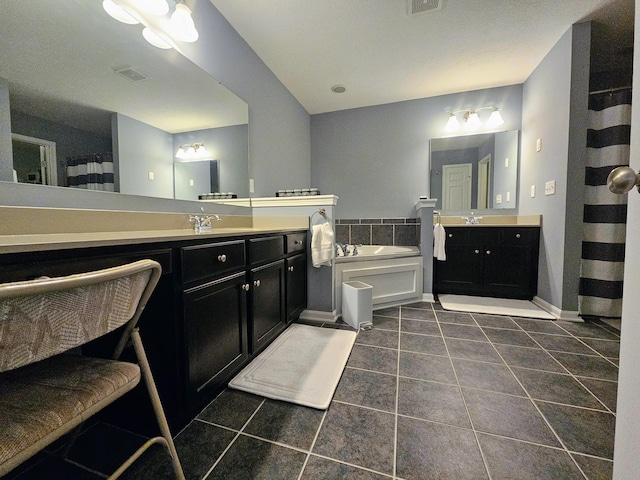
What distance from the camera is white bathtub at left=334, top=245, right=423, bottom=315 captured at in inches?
93.9

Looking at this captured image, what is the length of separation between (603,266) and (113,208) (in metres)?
3.48

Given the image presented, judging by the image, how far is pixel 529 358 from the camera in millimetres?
1596

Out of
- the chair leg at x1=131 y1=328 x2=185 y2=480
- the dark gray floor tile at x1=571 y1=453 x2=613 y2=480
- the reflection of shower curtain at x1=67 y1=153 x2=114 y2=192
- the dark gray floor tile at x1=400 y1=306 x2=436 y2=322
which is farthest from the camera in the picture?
the dark gray floor tile at x1=400 y1=306 x2=436 y2=322

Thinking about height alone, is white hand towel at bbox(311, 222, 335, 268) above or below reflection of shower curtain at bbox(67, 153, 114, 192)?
below

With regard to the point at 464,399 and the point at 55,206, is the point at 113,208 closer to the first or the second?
the point at 55,206

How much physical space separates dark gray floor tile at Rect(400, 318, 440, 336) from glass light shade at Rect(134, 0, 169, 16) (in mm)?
2554

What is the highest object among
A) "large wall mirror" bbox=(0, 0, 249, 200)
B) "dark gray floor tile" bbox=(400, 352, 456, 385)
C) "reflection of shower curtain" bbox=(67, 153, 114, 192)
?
"large wall mirror" bbox=(0, 0, 249, 200)

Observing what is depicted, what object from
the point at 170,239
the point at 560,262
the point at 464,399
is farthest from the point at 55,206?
the point at 560,262

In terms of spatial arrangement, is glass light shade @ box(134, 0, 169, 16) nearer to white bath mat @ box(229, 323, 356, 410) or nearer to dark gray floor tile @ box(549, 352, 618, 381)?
white bath mat @ box(229, 323, 356, 410)

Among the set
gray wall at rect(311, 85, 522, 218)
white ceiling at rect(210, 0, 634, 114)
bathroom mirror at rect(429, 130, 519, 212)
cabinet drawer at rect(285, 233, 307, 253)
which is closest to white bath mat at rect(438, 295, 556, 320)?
bathroom mirror at rect(429, 130, 519, 212)

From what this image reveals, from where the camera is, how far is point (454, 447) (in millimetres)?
975

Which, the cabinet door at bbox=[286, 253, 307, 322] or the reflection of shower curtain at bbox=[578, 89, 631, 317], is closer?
the cabinet door at bbox=[286, 253, 307, 322]

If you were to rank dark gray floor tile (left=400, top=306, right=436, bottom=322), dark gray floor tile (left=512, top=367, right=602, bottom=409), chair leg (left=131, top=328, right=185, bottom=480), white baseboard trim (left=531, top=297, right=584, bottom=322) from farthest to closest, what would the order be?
dark gray floor tile (left=400, top=306, right=436, bottom=322)
white baseboard trim (left=531, top=297, right=584, bottom=322)
dark gray floor tile (left=512, top=367, right=602, bottom=409)
chair leg (left=131, top=328, right=185, bottom=480)

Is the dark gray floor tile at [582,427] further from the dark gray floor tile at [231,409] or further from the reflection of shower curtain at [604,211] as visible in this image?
the reflection of shower curtain at [604,211]
